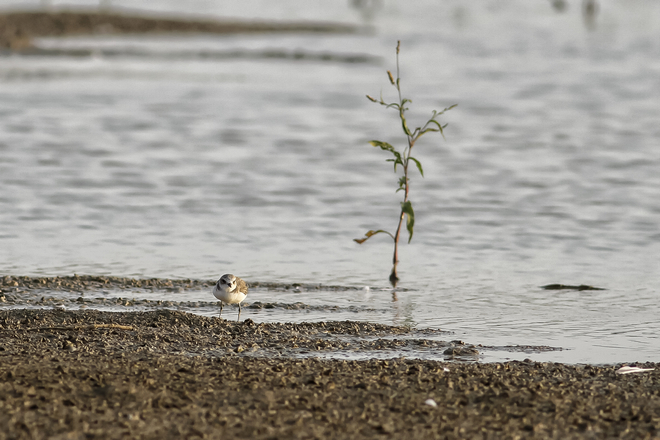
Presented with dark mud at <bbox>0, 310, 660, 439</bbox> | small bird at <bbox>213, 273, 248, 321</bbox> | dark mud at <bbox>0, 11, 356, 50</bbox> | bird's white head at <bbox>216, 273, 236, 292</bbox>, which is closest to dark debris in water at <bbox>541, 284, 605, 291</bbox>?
dark mud at <bbox>0, 310, 660, 439</bbox>

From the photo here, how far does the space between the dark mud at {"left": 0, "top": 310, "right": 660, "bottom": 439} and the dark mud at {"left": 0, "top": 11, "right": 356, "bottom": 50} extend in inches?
1362

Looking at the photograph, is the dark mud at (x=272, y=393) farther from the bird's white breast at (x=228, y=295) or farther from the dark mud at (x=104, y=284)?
the dark mud at (x=104, y=284)

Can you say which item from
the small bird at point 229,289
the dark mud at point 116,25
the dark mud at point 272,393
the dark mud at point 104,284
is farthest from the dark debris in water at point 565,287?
the dark mud at point 116,25

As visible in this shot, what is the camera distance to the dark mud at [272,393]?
5598 millimetres

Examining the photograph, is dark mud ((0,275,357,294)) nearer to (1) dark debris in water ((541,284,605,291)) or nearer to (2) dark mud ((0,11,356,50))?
Answer: (1) dark debris in water ((541,284,605,291))

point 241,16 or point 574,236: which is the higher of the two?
point 241,16

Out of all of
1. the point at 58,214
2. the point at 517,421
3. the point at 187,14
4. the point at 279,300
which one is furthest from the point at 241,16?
the point at 517,421

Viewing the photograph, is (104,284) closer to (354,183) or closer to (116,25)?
(354,183)

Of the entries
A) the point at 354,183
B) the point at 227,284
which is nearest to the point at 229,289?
the point at 227,284

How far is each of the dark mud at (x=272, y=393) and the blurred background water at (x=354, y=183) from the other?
4.22 feet

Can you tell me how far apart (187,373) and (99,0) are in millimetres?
51629

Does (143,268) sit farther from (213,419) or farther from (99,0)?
(99,0)

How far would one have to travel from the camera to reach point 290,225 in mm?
13211

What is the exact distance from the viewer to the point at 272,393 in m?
6.16
